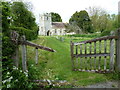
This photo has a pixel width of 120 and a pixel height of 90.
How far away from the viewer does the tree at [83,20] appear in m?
32.8

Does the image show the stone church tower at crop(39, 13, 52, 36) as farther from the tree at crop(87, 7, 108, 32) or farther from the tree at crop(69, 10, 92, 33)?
the tree at crop(87, 7, 108, 32)

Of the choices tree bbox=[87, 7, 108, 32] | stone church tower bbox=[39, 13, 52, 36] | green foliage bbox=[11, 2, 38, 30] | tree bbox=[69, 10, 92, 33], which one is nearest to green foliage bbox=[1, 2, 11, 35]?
green foliage bbox=[11, 2, 38, 30]

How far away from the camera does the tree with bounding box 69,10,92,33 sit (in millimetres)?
32766

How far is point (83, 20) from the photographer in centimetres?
3462

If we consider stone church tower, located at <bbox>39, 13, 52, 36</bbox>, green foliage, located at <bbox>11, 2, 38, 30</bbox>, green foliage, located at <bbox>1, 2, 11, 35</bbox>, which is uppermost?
stone church tower, located at <bbox>39, 13, 52, 36</bbox>

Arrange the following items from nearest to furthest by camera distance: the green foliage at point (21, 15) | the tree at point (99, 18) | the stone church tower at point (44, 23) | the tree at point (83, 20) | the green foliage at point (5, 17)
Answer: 1. the green foliage at point (5, 17)
2. the green foliage at point (21, 15)
3. the tree at point (99, 18)
4. the stone church tower at point (44, 23)
5. the tree at point (83, 20)

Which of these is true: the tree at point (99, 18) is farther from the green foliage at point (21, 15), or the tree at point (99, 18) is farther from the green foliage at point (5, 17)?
the green foliage at point (5, 17)

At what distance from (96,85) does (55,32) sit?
120 ft

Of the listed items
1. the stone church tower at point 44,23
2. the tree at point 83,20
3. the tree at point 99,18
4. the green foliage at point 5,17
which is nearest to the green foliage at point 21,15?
the green foliage at point 5,17

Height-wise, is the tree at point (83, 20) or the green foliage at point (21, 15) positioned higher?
the tree at point (83, 20)

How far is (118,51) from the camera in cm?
345

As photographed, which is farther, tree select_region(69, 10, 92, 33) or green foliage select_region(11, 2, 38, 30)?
tree select_region(69, 10, 92, 33)

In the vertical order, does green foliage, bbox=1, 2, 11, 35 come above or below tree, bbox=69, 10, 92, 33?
below

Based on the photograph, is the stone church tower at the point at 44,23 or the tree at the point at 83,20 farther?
the tree at the point at 83,20
